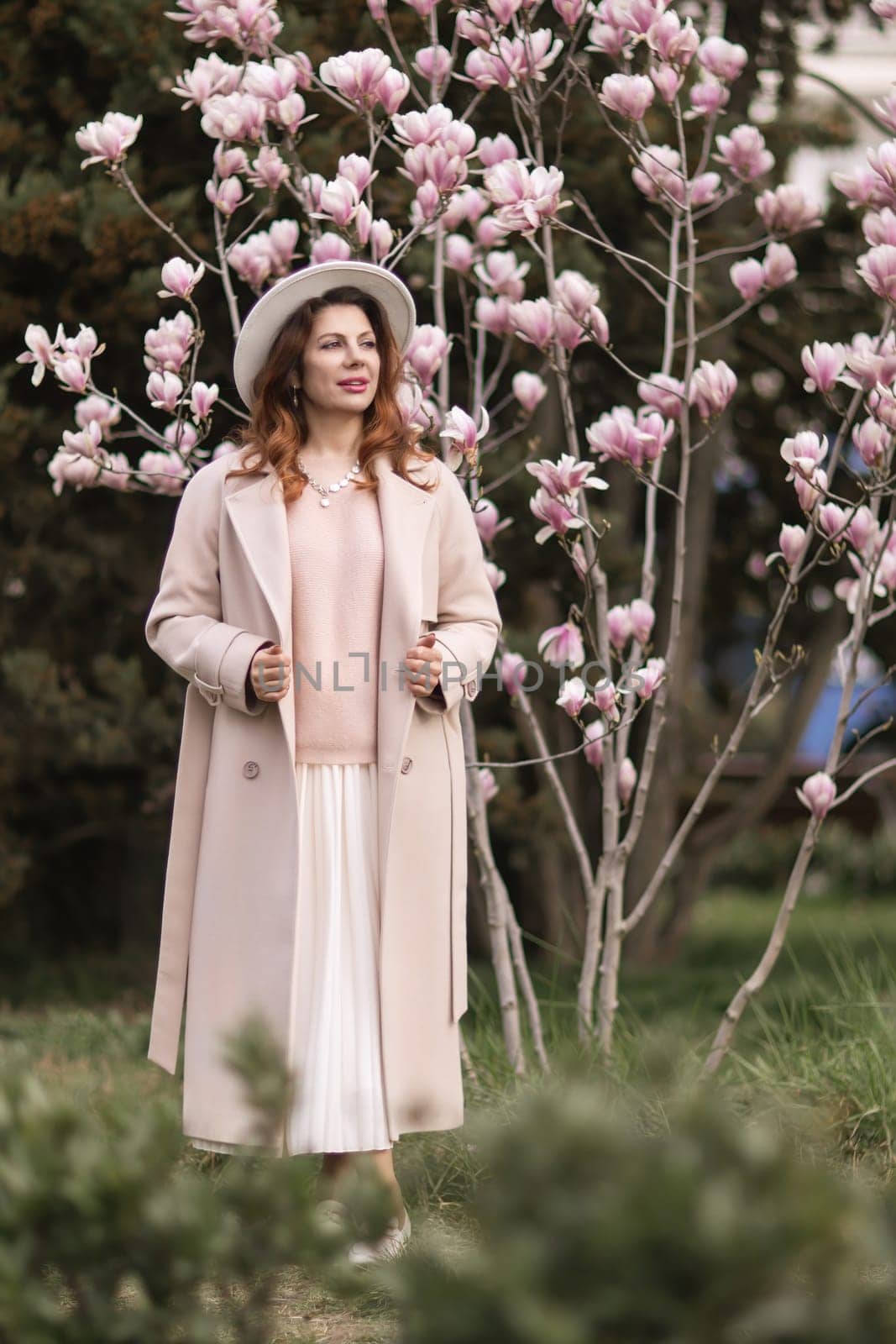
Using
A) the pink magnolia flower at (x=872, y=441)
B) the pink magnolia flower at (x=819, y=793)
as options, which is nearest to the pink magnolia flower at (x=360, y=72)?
the pink magnolia flower at (x=872, y=441)

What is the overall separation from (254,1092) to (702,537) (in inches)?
170

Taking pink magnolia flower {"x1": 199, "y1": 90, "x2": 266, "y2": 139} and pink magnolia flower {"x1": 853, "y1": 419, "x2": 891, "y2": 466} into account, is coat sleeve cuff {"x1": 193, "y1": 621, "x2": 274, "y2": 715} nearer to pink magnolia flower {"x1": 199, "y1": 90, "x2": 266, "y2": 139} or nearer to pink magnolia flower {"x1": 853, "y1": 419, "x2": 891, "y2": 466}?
pink magnolia flower {"x1": 199, "y1": 90, "x2": 266, "y2": 139}

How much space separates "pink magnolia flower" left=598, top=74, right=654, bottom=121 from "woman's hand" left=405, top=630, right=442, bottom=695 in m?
1.26

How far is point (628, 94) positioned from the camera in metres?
3.17

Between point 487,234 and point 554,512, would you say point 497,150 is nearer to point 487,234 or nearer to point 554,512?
Answer: point 487,234

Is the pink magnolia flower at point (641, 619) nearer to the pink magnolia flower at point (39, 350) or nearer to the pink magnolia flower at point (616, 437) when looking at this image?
the pink magnolia flower at point (616, 437)

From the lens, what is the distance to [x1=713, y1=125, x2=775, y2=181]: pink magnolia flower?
11.3 feet

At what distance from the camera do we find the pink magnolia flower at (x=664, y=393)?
133 inches

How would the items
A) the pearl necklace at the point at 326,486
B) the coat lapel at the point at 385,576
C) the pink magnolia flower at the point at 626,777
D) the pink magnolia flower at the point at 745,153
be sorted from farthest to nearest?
the pink magnolia flower at the point at 626,777 < the pink magnolia flower at the point at 745,153 < the pearl necklace at the point at 326,486 < the coat lapel at the point at 385,576

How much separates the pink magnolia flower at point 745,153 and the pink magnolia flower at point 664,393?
53 cm

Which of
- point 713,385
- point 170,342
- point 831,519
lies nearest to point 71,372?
point 170,342

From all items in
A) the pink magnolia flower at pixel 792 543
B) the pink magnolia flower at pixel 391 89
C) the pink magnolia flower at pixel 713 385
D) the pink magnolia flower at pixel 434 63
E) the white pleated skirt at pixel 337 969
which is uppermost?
the pink magnolia flower at pixel 434 63

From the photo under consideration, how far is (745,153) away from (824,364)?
0.63m

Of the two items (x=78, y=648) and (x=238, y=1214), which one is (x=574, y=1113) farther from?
(x=78, y=648)
